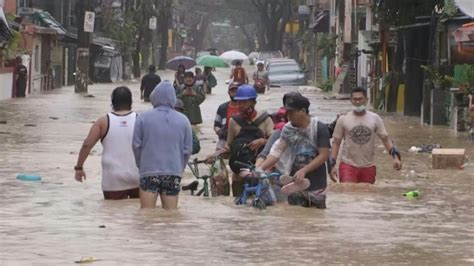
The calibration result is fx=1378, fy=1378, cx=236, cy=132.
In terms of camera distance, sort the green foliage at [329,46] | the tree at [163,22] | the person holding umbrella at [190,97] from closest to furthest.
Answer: the person holding umbrella at [190,97] < the green foliage at [329,46] < the tree at [163,22]

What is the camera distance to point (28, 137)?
26625mm

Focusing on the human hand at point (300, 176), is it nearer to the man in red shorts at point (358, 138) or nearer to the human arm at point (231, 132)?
the human arm at point (231, 132)

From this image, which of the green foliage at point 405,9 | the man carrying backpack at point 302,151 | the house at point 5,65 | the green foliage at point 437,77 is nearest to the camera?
the man carrying backpack at point 302,151

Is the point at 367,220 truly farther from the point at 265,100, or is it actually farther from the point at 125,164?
the point at 265,100

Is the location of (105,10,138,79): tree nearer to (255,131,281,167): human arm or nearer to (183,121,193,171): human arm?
(255,131,281,167): human arm

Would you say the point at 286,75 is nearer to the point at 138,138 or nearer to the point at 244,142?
the point at 244,142

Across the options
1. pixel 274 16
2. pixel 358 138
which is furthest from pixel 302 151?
pixel 274 16

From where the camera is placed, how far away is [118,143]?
43.4 feet

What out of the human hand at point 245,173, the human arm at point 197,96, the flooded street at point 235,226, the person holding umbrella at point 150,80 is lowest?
the flooded street at point 235,226

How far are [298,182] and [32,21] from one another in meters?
47.0

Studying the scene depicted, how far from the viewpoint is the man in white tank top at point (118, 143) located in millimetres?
13203

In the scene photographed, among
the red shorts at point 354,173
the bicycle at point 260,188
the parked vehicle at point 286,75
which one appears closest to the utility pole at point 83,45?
the parked vehicle at point 286,75

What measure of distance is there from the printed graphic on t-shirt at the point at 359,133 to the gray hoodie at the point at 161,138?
3.20 metres

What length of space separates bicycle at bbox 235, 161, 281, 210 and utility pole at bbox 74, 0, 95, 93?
40438mm
